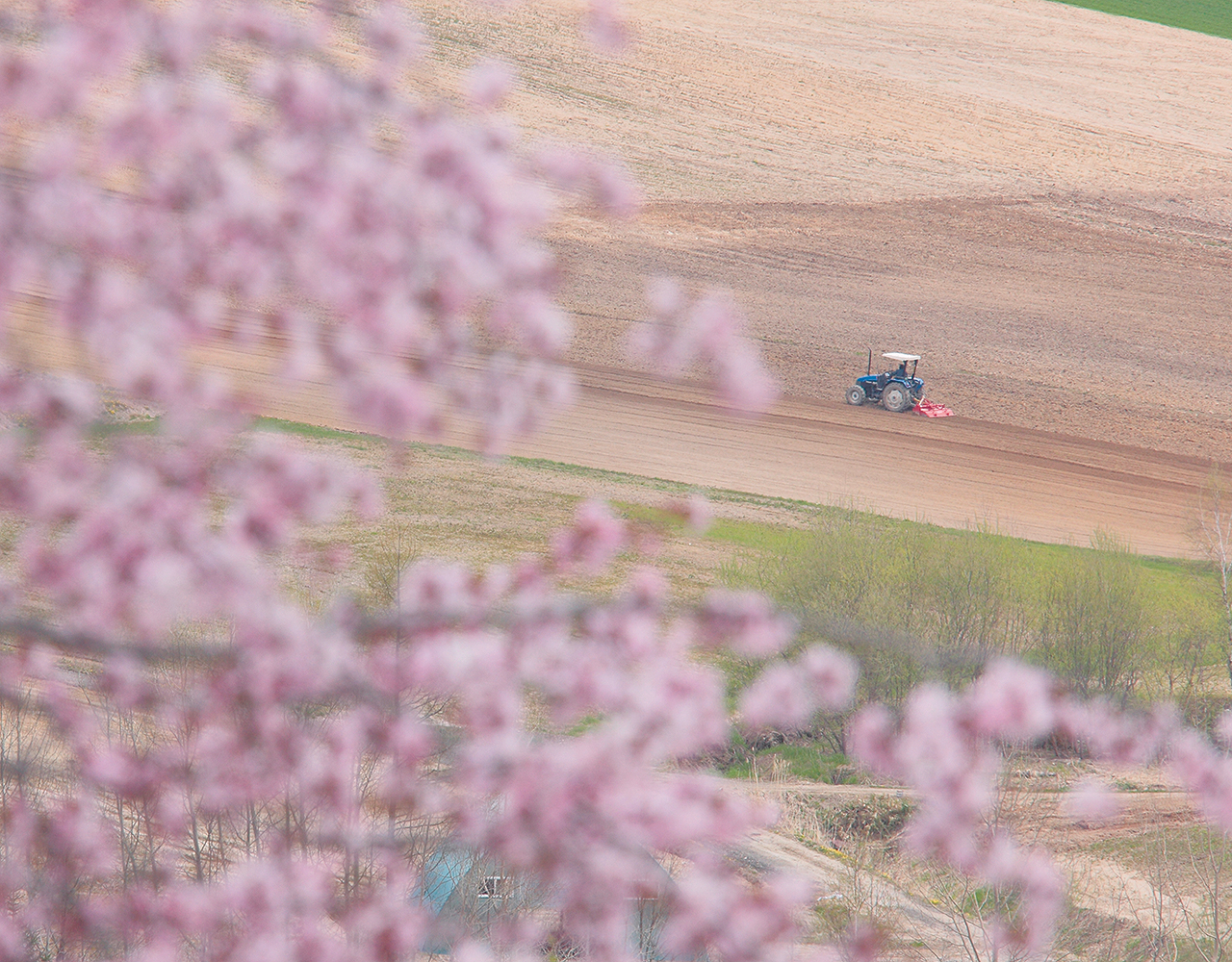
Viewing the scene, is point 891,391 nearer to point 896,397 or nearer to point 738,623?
point 896,397

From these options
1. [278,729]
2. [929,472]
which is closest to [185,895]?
[278,729]

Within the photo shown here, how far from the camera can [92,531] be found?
407 cm

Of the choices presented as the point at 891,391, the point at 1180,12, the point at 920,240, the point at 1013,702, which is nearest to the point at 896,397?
the point at 891,391

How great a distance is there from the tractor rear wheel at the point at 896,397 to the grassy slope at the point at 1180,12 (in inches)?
2008

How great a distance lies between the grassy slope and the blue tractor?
5057 centimetres

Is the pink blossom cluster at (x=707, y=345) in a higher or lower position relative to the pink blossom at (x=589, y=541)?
higher

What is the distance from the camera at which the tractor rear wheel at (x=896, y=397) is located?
38.0 m

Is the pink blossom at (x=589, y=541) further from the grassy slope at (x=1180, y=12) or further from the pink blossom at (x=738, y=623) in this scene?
the grassy slope at (x=1180, y=12)

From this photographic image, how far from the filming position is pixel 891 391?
125 feet

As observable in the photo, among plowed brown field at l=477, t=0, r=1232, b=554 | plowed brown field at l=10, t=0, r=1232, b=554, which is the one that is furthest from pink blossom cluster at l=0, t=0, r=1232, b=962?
plowed brown field at l=477, t=0, r=1232, b=554

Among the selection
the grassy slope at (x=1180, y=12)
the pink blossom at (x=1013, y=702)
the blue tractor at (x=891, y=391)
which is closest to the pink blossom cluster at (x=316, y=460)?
the pink blossom at (x=1013, y=702)

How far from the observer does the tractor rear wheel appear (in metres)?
38.0

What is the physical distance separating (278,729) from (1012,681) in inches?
99.6

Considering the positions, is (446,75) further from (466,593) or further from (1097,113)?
(466,593)
